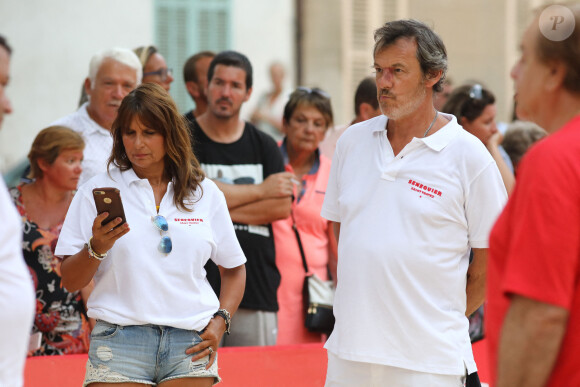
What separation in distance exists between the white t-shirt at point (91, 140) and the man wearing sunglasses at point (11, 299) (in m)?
2.75

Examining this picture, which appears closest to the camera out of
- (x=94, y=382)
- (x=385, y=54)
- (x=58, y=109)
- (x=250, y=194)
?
(x=94, y=382)

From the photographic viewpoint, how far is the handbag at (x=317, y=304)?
5.25 meters

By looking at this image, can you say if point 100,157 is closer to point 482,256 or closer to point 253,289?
point 253,289

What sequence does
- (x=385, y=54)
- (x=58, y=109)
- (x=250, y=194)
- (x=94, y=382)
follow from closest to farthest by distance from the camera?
(x=94, y=382) → (x=385, y=54) → (x=250, y=194) → (x=58, y=109)

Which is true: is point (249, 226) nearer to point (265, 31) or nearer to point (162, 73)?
point (162, 73)

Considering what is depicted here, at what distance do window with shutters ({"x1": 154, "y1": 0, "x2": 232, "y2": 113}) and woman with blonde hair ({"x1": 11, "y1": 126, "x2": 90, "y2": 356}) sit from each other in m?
6.47

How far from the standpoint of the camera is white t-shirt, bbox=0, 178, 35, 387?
2.16 meters

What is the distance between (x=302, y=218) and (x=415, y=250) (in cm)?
225

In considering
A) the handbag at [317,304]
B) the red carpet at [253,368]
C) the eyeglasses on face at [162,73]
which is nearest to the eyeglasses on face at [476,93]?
the handbag at [317,304]

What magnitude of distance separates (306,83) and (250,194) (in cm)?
641

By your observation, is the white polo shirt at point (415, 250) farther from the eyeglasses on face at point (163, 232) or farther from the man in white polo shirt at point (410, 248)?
the eyeglasses on face at point (163, 232)

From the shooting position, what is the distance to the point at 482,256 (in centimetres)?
344

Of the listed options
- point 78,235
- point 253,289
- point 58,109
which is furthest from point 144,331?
point 58,109

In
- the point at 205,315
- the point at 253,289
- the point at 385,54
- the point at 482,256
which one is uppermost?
the point at 385,54
